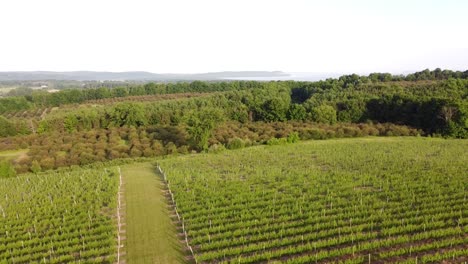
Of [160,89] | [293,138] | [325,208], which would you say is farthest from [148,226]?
[160,89]

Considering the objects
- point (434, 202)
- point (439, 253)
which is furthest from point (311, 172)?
point (439, 253)

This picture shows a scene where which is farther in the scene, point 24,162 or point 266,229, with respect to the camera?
point 24,162

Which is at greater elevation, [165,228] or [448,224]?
[448,224]

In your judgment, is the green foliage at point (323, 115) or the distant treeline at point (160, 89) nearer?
the green foliage at point (323, 115)

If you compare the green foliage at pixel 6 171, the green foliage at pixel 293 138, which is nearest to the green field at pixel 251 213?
the green foliage at pixel 6 171

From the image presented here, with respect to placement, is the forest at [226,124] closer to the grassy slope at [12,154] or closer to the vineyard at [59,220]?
the grassy slope at [12,154]

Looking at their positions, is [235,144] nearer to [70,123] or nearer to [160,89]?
[70,123]

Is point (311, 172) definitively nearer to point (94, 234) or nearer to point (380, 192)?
point (380, 192)

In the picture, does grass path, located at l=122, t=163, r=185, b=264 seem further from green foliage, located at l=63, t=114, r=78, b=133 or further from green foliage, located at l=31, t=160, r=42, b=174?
green foliage, located at l=63, t=114, r=78, b=133
